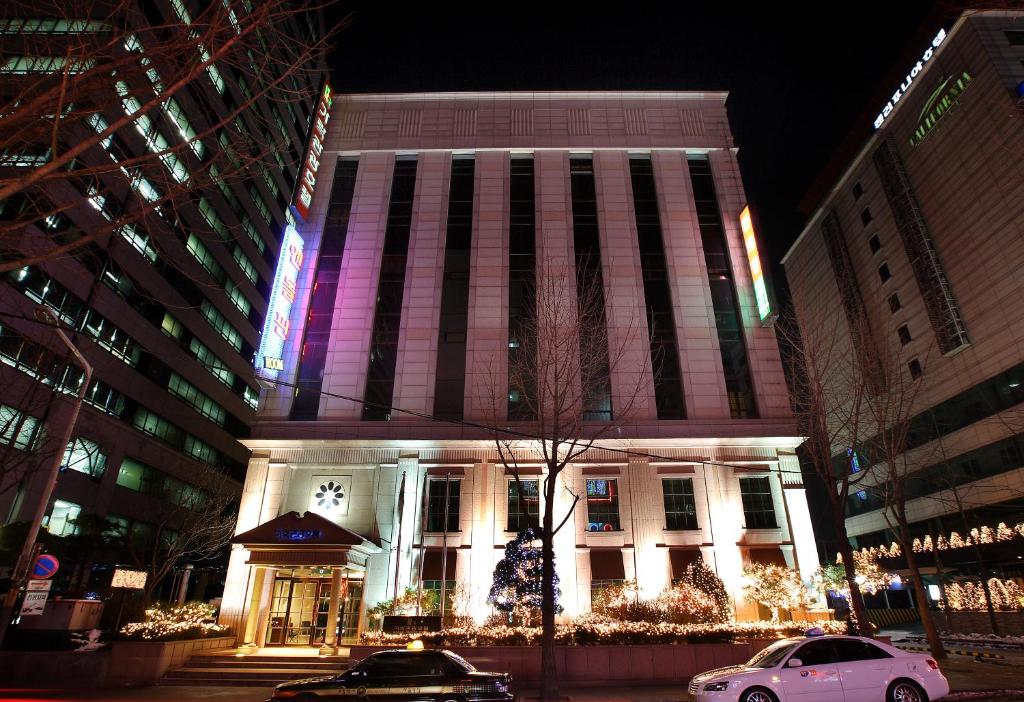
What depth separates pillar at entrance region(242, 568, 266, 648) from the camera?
22.2 metres

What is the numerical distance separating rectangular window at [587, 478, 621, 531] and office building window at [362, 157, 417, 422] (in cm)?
1031

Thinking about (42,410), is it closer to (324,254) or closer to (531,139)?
(324,254)

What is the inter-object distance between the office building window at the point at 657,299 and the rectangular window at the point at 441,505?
1034 centimetres

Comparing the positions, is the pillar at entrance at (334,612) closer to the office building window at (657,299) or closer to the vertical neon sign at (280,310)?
the vertical neon sign at (280,310)

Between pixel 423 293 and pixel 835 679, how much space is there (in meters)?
23.1

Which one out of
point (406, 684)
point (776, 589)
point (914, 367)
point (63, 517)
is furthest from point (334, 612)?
point (914, 367)

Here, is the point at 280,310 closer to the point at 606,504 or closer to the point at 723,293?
the point at 606,504

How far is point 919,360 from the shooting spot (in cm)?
4781

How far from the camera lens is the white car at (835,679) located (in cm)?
1034

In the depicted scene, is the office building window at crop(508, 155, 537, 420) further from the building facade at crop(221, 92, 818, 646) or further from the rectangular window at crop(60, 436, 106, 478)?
the rectangular window at crop(60, 436, 106, 478)

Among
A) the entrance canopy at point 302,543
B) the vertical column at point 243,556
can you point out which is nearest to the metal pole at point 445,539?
the entrance canopy at point 302,543

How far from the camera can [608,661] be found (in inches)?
685

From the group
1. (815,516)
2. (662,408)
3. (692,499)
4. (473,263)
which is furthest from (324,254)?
(815,516)

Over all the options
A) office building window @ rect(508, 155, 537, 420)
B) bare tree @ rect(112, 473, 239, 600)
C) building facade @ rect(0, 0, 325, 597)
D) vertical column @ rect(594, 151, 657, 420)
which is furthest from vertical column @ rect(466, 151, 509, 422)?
bare tree @ rect(112, 473, 239, 600)
